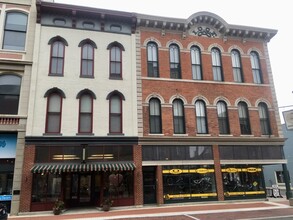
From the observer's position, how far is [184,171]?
59.4 feet

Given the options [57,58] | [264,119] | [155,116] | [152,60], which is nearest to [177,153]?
[155,116]

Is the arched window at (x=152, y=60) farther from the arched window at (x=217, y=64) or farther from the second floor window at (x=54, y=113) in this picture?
the second floor window at (x=54, y=113)

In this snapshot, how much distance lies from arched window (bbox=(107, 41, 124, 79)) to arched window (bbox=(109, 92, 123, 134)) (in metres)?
1.51

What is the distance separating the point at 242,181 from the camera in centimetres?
1906

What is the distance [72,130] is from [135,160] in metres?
4.60

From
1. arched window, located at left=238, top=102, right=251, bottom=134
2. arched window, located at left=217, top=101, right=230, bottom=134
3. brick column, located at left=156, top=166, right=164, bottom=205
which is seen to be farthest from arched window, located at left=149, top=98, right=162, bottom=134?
arched window, located at left=238, top=102, right=251, bottom=134

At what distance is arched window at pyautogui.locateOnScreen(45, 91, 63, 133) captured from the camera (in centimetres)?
1670

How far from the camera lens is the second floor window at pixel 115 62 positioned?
61.7 ft

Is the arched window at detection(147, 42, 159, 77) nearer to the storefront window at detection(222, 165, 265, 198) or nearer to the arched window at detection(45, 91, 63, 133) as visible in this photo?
the arched window at detection(45, 91, 63, 133)

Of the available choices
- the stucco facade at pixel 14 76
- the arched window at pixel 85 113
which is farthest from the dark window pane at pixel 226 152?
the stucco facade at pixel 14 76

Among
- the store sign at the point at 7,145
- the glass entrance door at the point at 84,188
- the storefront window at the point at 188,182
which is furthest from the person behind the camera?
the storefront window at the point at 188,182

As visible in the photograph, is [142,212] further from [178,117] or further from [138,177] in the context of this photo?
[178,117]

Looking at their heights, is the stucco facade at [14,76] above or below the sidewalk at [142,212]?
above

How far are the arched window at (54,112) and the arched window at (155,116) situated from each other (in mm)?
6282
